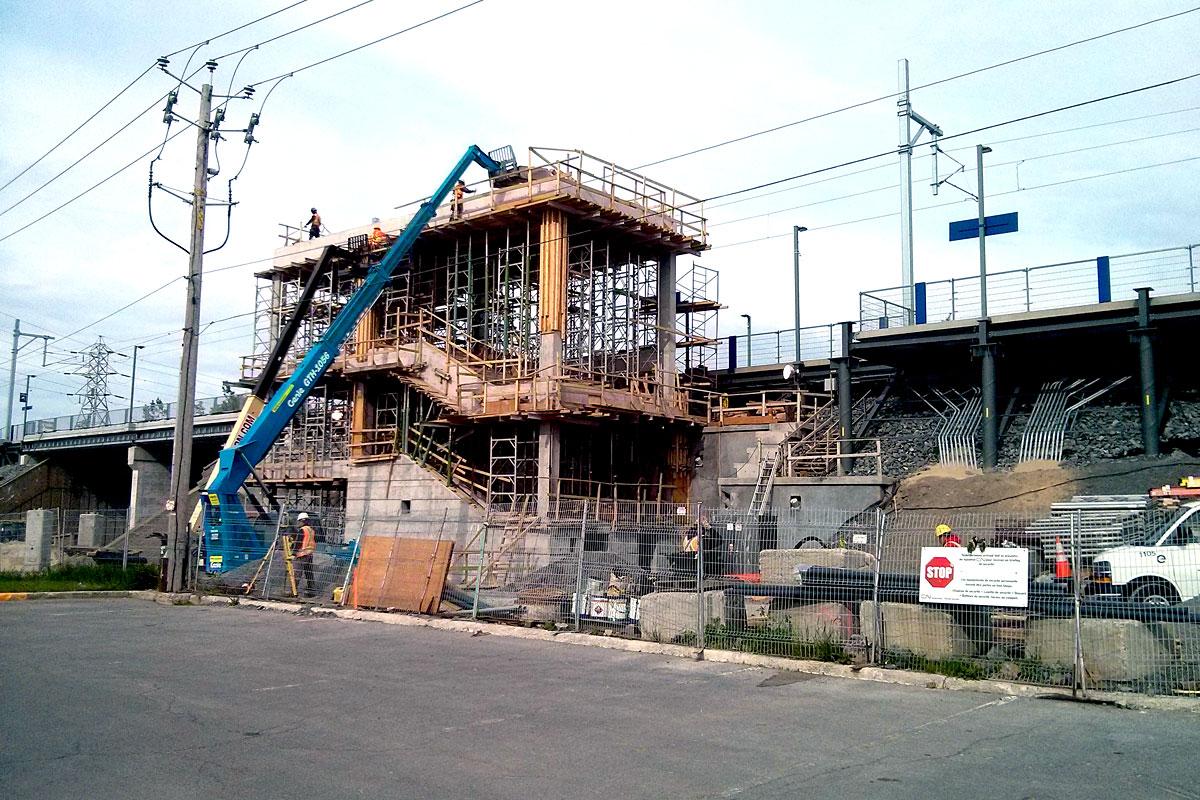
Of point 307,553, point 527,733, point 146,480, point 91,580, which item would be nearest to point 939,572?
point 527,733

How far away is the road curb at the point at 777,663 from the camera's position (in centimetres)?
1123

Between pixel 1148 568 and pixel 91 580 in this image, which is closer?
pixel 1148 568

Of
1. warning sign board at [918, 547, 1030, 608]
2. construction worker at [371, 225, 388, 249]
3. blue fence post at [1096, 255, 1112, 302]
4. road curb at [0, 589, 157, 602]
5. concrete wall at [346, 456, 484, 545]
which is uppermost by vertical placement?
construction worker at [371, 225, 388, 249]

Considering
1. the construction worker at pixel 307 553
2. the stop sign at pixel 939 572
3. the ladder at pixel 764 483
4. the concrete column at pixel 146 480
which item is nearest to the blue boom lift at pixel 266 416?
the construction worker at pixel 307 553

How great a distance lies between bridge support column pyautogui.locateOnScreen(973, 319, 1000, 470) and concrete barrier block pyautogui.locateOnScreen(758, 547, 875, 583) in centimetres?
1399

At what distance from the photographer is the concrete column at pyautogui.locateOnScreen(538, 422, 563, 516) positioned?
31253 millimetres

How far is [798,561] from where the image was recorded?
1614 centimetres

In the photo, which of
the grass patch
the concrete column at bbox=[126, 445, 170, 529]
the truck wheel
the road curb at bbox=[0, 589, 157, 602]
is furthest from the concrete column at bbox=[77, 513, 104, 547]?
the truck wheel

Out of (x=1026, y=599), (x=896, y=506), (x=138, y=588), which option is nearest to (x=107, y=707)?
(x=1026, y=599)

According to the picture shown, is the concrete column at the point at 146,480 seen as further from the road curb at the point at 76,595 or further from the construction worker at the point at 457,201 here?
the road curb at the point at 76,595

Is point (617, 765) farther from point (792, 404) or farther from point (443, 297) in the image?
point (443, 297)

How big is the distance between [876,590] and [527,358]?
21518 mm

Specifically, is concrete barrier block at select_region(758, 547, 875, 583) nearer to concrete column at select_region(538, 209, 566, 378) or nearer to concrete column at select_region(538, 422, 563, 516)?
concrete column at select_region(538, 422, 563, 516)

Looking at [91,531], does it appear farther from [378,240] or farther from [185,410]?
[185,410]
